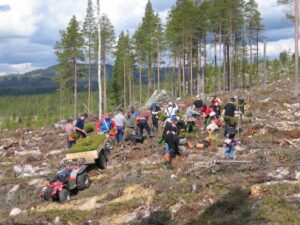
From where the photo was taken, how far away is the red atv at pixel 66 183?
13016 millimetres

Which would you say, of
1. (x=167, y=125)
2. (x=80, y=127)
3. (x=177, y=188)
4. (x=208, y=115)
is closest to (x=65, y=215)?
(x=177, y=188)

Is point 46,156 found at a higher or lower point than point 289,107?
lower

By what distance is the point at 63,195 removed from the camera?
13070 millimetres

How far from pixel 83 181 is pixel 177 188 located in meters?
3.62

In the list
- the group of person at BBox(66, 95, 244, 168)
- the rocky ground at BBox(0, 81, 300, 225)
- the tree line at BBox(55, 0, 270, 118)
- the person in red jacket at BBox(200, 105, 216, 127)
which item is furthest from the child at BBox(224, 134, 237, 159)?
the tree line at BBox(55, 0, 270, 118)

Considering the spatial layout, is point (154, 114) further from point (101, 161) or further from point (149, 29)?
point (149, 29)

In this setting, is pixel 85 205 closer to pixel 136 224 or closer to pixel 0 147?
pixel 136 224

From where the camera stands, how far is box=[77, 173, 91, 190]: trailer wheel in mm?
13867

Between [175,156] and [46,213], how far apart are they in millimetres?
6002

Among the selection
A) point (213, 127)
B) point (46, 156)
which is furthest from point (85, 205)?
point (213, 127)

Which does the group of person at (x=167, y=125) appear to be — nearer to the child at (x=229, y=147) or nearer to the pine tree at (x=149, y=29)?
the child at (x=229, y=147)

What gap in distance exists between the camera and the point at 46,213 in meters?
11.7

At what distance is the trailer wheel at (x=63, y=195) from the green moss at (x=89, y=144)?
2815mm

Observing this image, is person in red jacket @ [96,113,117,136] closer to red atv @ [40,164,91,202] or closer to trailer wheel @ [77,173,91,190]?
red atv @ [40,164,91,202]
